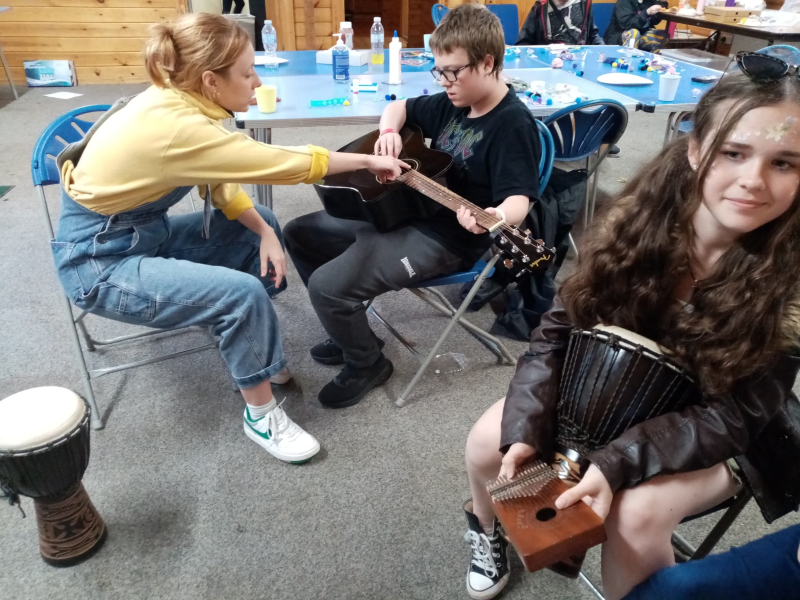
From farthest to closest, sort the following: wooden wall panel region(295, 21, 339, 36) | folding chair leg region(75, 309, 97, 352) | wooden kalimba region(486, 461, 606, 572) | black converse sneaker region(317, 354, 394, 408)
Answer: wooden wall panel region(295, 21, 339, 36) < folding chair leg region(75, 309, 97, 352) < black converse sneaker region(317, 354, 394, 408) < wooden kalimba region(486, 461, 606, 572)

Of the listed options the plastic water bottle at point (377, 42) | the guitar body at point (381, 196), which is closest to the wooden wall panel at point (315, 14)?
the plastic water bottle at point (377, 42)

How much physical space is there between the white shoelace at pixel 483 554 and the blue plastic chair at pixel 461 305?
618mm

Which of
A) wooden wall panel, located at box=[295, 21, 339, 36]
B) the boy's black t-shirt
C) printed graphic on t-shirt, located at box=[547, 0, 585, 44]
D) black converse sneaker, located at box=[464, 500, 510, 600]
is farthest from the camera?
wooden wall panel, located at box=[295, 21, 339, 36]

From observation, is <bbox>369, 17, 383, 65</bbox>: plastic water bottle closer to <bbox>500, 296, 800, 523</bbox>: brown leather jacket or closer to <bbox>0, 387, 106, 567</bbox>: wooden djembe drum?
<bbox>0, 387, 106, 567</bbox>: wooden djembe drum

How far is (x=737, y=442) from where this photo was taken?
3.10 ft

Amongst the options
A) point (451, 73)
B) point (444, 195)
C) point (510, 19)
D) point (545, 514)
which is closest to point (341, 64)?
point (451, 73)

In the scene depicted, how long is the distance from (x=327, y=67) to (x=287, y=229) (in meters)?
1.39

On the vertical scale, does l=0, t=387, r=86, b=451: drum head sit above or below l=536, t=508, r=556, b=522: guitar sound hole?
below

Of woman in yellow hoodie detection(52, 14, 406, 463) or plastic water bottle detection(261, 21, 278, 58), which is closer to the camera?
woman in yellow hoodie detection(52, 14, 406, 463)

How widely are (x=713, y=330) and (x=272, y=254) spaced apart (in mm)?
1170

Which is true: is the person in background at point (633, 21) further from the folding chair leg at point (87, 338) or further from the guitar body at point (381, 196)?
the folding chair leg at point (87, 338)

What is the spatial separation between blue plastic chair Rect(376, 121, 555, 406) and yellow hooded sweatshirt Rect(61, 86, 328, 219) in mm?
553

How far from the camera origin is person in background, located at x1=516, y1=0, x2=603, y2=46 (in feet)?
13.0

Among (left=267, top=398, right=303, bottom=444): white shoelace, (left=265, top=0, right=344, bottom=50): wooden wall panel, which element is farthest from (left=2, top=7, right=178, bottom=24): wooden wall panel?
(left=267, top=398, right=303, bottom=444): white shoelace
